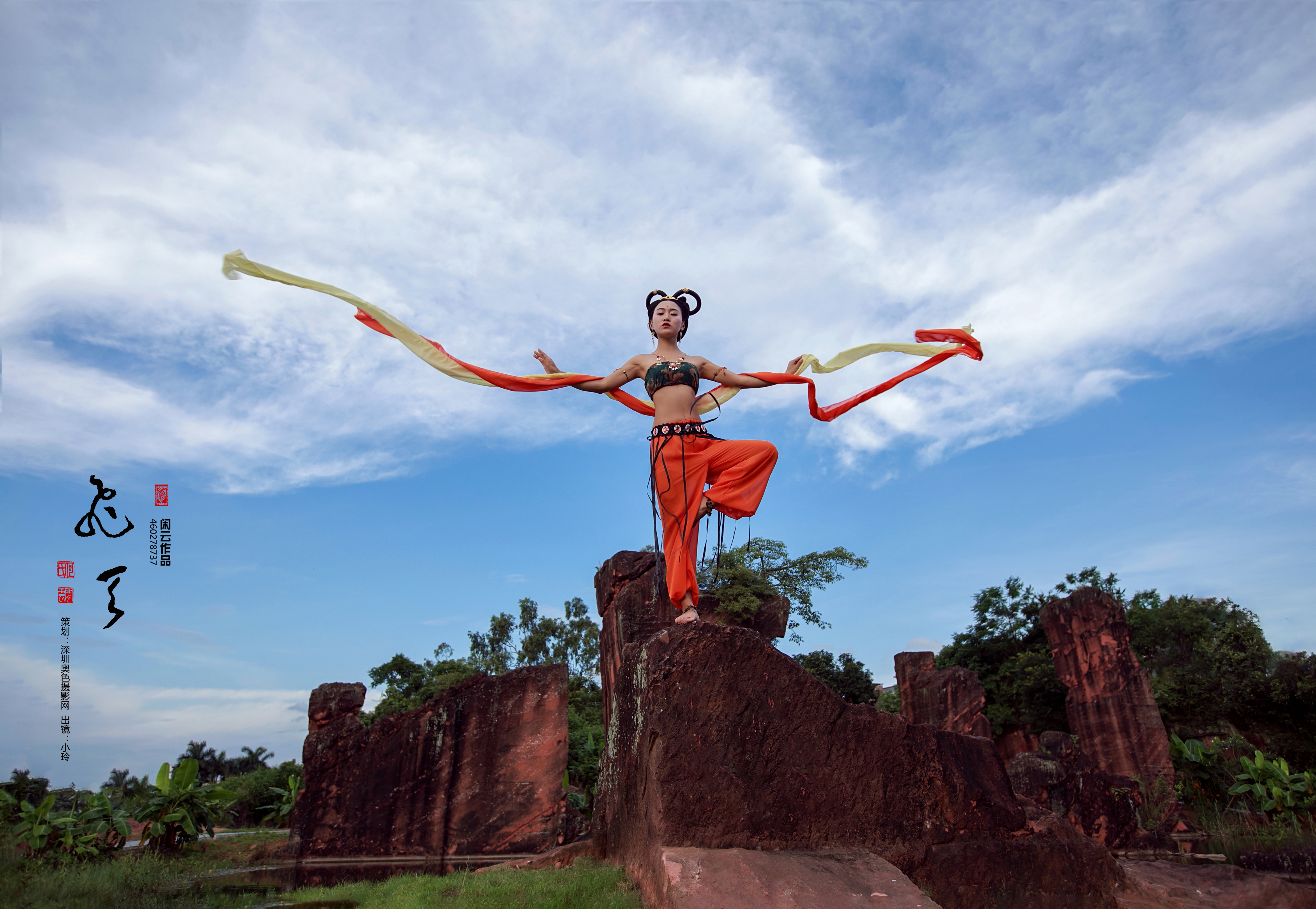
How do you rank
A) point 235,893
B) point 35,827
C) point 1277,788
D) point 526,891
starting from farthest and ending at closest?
1. point 1277,788
2. point 35,827
3. point 235,893
4. point 526,891

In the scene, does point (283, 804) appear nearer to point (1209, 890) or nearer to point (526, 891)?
point (526, 891)

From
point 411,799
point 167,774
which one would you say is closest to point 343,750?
point 411,799

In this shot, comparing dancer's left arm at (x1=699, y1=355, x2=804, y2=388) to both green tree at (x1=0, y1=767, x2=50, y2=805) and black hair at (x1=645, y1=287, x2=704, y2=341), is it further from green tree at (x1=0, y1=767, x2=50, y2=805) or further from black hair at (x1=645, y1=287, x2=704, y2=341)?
green tree at (x1=0, y1=767, x2=50, y2=805)

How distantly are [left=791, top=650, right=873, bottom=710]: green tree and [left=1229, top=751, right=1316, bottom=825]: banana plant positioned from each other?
11.8 metres

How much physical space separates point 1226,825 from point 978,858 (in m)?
12.1

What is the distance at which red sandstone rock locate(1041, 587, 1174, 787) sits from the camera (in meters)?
15.5

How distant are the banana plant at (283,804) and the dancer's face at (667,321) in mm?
17029

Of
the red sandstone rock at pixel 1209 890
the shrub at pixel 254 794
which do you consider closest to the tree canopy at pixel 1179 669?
the red sandstone rock at pixel 1209 890

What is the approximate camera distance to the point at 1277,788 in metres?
14.2

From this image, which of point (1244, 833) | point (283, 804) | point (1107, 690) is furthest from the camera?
point (283, 804)

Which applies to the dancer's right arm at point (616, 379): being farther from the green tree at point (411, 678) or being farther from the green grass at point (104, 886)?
the green tree at point (411, 678)

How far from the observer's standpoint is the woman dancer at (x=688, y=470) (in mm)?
5555

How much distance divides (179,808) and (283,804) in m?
6.38

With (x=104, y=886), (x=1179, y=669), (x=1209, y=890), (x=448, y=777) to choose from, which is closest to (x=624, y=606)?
(x=448, y=777)
